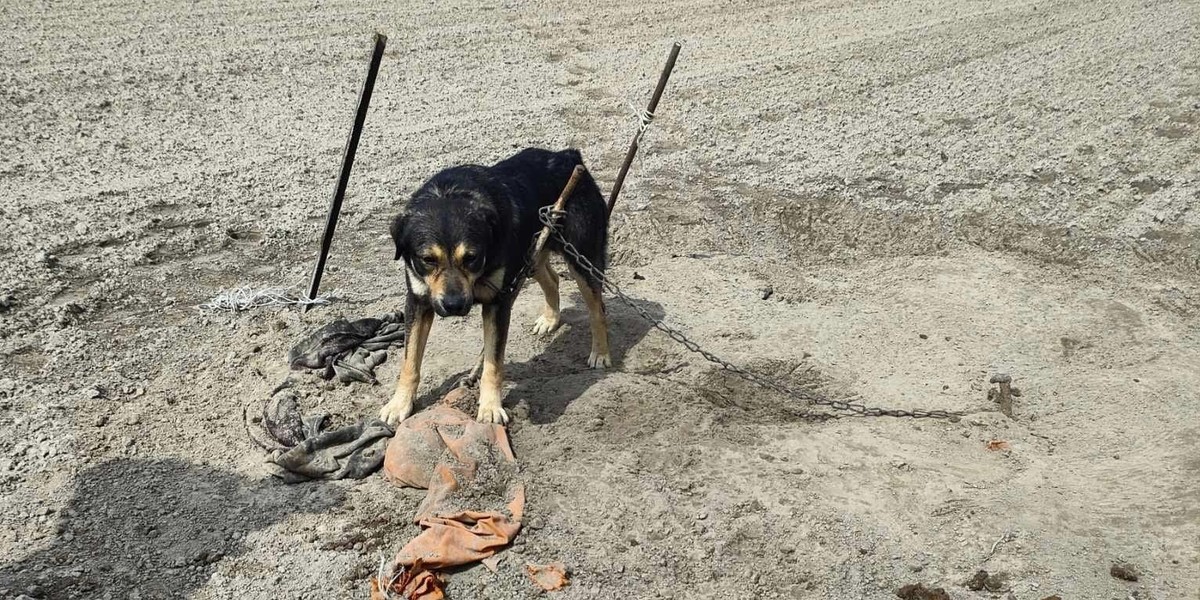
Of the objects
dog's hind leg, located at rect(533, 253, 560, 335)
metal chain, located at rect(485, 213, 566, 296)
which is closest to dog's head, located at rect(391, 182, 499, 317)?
metal chain, located at rect(485, 213, 566, 296)

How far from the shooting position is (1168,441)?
6812mm

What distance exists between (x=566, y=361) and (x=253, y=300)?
273cm

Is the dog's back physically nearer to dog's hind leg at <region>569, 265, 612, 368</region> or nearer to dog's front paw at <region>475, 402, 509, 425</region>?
dog's hind leg at <region>569, 265, 612, 368</region>

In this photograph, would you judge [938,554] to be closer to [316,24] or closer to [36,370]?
[36,370]

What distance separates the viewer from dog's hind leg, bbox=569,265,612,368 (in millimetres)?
7746

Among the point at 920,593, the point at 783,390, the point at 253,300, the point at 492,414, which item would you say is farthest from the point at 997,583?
the point at 253,300

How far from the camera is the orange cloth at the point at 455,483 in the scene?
546 centimetres

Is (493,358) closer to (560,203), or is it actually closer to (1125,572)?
(560,203)

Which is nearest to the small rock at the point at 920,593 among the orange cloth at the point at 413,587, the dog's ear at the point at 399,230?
the orange cloth at the point at 413,587

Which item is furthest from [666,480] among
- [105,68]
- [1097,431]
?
[105,68]

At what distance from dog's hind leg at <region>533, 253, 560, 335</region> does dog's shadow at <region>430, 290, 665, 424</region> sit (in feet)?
0.24

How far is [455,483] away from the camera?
5957 millimetres

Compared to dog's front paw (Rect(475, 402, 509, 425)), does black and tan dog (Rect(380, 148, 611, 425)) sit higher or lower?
higher

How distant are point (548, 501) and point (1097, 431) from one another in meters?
3.91
